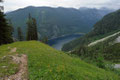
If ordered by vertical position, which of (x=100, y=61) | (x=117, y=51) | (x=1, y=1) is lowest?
(x=117, y=51)

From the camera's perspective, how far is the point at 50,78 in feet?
30.2

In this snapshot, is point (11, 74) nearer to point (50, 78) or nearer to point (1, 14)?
point (50, 78)

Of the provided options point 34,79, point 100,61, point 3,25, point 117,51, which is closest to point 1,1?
point 3,25

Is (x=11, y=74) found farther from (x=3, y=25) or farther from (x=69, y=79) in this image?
(x=3, y=25)

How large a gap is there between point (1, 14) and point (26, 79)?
1446 inches

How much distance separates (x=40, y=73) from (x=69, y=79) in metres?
2.97

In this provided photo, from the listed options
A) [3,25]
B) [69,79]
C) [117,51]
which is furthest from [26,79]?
[117,51]

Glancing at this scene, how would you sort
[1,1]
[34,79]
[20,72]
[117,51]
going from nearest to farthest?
[34,79]
[20,72]
[1,1]
[117,51]

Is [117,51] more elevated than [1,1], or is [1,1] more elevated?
[1,1]

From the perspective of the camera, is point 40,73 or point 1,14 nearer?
point 40,73

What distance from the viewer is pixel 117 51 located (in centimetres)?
10888

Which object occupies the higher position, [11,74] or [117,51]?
[11,74]

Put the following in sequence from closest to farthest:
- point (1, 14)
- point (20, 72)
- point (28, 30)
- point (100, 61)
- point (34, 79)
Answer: point (34, 79) < point (20, 72) < point (100, 61) < point (1, 14) < point (28, 30)

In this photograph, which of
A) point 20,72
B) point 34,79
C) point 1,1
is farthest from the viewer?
point 1,1
